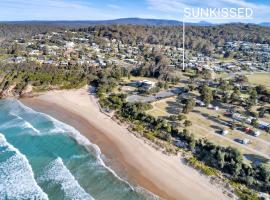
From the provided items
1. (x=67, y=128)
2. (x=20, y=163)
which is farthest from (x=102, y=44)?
(x=20, y=163)

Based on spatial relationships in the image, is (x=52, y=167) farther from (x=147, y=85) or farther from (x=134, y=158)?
(x=147, y=85)

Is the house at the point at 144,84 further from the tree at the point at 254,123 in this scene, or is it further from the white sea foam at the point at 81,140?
the tree at the point at 254,123

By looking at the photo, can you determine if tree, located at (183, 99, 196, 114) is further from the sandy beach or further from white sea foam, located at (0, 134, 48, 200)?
white sea foam, located at (0, 134, 48, 200)

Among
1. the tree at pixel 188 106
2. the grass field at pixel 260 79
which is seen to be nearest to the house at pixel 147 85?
the tree at pixel 188 106

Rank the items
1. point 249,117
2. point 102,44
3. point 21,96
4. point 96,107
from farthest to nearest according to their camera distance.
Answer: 1. point 102,44
2. point 21,96
3. point 96,107
4. point 249,117

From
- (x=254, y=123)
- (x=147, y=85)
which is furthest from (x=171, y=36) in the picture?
(x=254, y=123)

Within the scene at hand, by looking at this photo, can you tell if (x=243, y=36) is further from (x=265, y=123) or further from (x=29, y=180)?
(x=29, y=180)
